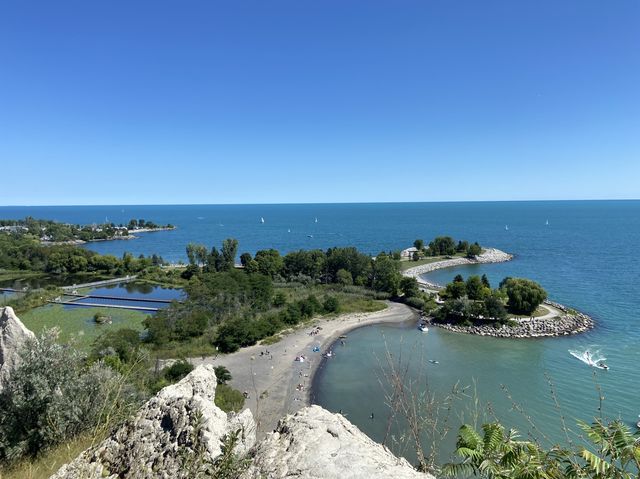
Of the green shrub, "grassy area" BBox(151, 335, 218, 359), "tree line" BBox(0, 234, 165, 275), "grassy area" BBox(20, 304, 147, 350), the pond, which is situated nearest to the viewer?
the green shrub

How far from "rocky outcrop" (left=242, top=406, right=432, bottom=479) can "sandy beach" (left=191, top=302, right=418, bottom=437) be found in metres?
16.8

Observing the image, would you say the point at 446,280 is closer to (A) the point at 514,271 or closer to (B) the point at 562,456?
(A) the point at 514,271

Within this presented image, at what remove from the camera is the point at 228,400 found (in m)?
22.6

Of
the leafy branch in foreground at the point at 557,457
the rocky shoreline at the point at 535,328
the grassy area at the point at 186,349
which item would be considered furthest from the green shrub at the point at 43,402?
the rocky shoreline at the point at 535,328

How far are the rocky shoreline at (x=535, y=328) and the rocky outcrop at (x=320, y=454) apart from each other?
3997 cm

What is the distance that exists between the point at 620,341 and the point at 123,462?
150ft

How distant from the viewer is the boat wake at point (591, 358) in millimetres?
30250

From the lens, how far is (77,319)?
143ft

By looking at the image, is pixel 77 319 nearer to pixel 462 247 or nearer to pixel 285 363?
pixel 285 363

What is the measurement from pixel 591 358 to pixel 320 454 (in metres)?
37.4

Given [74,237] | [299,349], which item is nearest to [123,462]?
[299,349]

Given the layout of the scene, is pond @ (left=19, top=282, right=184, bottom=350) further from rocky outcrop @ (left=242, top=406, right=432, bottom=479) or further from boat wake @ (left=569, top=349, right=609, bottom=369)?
boat wake @ (left=569, top=349, right=609, bottom=369)

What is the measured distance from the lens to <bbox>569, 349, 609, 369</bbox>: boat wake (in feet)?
99.2

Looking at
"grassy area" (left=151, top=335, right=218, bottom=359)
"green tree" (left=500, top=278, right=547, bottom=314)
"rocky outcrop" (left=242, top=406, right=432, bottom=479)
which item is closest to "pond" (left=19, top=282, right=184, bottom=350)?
"grassy area" (left=151, top=335, right=218, bottom=359)
